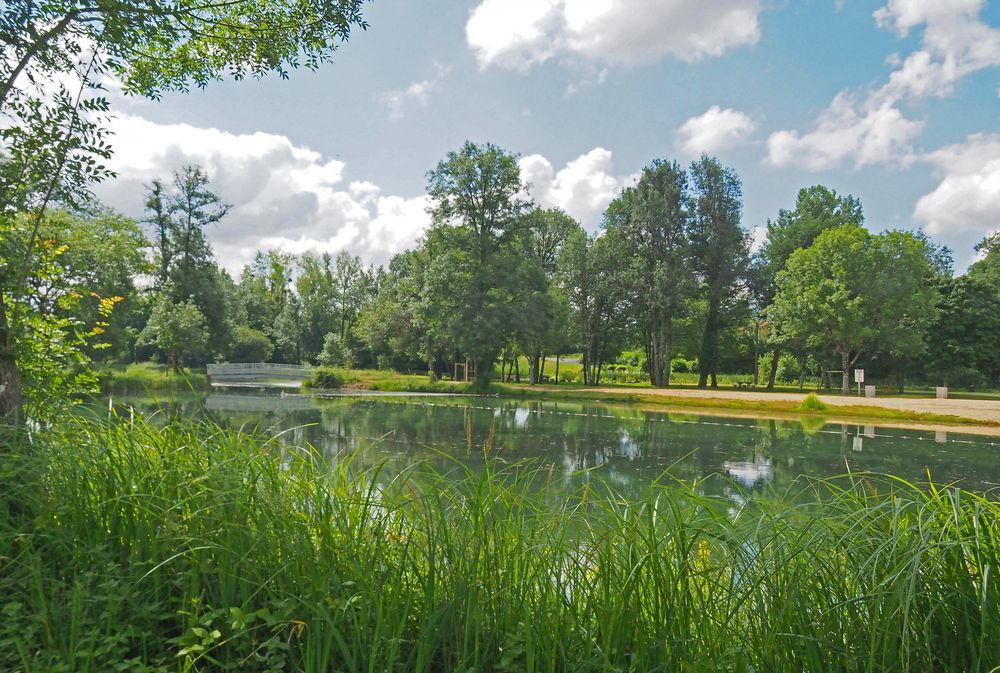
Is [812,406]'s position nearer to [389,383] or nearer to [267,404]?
[267,404]

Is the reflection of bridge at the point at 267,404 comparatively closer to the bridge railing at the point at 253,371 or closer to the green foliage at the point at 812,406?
the bridge railing at the point at 253,371

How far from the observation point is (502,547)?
2.17m

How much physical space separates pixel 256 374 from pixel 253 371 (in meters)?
0.23

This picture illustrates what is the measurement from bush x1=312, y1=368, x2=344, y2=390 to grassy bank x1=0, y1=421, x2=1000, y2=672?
104 feet

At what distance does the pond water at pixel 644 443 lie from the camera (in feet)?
29.8

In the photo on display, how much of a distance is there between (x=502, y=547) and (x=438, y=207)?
29.5 meters

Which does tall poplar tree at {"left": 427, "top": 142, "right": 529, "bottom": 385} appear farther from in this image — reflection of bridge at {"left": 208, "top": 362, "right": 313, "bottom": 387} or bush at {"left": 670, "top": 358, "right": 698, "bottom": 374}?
bush at {"left": 670, "top": 358, "right": 698, "bottom": 374}

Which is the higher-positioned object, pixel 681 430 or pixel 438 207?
pixel 438 207

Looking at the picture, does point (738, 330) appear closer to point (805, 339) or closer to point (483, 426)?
point (805, 339)

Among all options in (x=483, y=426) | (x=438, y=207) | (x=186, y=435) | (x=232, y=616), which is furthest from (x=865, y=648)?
(x=438, y=207)

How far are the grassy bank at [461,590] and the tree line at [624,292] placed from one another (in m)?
24.6

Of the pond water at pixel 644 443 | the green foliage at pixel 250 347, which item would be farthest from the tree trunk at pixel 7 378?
the green foliage at pixel 250 347

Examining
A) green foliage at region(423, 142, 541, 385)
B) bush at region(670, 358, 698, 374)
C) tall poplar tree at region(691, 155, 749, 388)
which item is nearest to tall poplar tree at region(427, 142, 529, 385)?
green foliage at region(423, 142, 541, 385)

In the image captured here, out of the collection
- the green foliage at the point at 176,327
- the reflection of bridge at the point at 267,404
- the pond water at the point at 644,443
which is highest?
the green foliage at the point at 176,327
